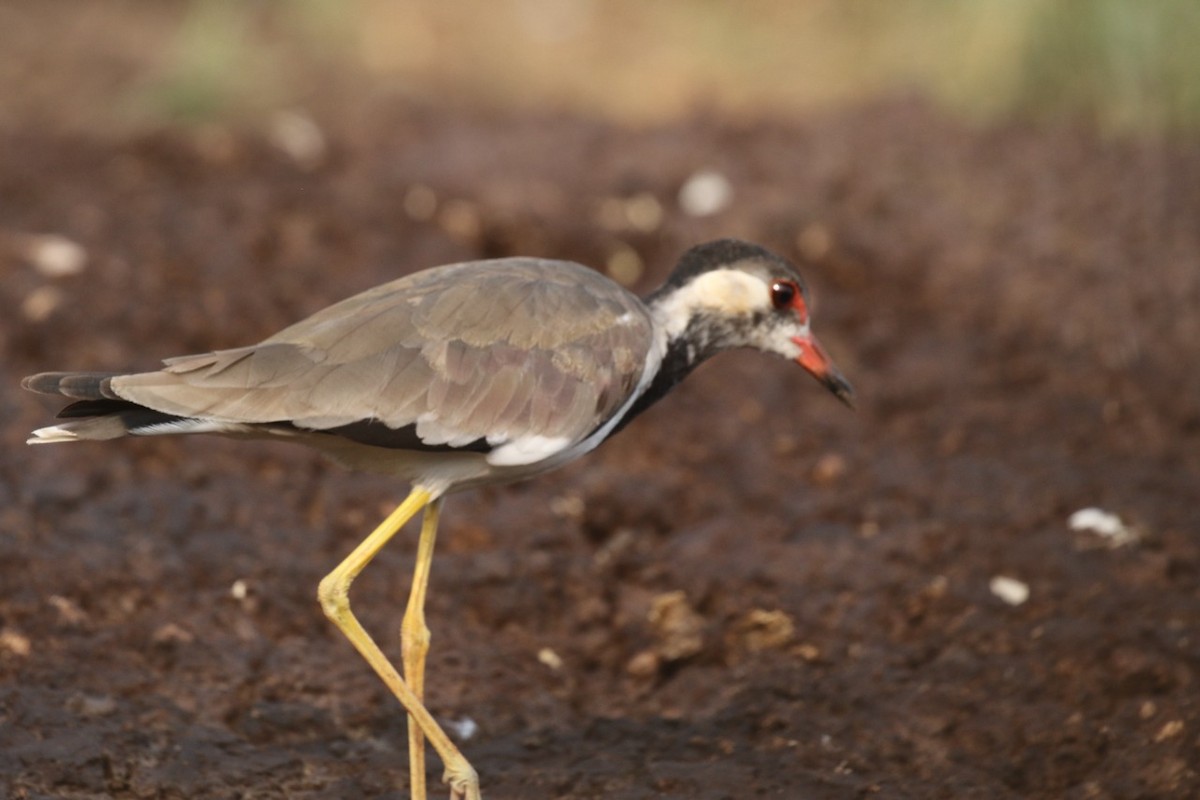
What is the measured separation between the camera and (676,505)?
602 cm

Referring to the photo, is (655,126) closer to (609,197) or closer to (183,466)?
(609,197)

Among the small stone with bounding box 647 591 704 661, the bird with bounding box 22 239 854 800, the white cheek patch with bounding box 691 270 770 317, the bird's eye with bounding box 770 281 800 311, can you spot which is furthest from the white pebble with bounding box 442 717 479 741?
the bird's eye with bounding box 770 281 800 311

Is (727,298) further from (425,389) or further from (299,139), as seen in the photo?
(299,139)

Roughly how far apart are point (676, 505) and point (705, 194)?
102 inches

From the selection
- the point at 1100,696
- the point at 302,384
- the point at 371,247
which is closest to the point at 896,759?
the point at 1100,696

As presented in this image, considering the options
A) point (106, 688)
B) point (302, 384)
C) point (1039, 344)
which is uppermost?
point (302, 384)

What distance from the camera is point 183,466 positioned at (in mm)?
5973

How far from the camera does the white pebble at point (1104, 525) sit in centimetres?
565

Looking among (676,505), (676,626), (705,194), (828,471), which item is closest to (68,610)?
(676,626)

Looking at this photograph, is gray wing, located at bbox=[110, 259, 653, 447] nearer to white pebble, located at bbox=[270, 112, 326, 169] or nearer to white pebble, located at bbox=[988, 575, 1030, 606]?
white pebble, located at bbox=[988, 575, 1030, 606]

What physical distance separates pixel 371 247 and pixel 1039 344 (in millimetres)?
3258

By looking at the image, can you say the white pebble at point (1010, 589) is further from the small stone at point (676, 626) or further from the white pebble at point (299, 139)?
the white pebble at point (299, 139)

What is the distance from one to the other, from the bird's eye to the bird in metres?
0.07

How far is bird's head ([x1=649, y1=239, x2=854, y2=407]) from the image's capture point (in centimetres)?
471
